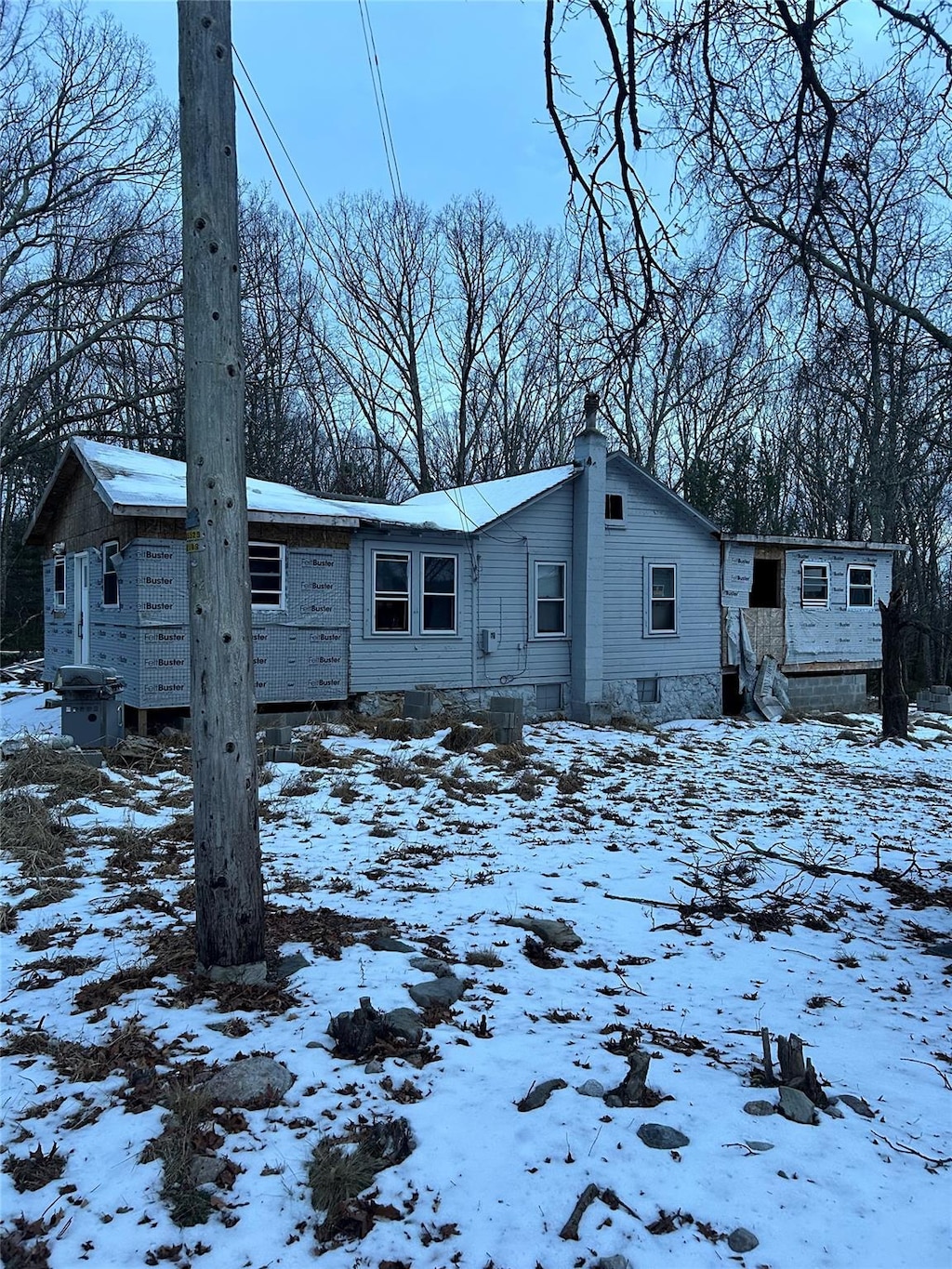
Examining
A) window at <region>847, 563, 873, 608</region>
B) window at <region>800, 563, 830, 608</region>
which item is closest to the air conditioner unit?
window at <region>800, 563, 830, 608</region>

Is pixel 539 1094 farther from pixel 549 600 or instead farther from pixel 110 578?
pixel 549 600

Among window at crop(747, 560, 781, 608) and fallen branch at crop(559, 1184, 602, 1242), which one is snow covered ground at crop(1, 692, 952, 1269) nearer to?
fallen branch at crop(559, 1184, 602, 1242)

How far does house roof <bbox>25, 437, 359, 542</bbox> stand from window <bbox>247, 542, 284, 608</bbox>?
53 cm

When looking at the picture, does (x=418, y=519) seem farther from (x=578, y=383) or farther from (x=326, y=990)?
(x=326, y=990)

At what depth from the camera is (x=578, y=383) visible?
4.94m

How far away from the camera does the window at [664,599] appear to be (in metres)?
17.7

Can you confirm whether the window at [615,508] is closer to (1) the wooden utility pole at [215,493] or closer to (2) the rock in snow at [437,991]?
(1) the wooden utility pole at [215,493]

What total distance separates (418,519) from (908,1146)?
12428 mm

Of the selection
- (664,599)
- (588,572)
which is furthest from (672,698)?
(588,572)

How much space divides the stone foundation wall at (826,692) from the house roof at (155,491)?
12465 millimetres

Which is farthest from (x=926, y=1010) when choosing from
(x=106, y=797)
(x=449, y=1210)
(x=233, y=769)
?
(x=106, y=797)

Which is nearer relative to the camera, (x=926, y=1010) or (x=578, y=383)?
(x=926, y=1010)

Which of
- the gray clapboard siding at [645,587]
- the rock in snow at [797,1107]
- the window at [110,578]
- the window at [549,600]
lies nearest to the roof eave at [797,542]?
the gray clapboard siding at [645,587]

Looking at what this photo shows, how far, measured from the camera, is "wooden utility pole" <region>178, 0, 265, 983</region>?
3.81 meters
